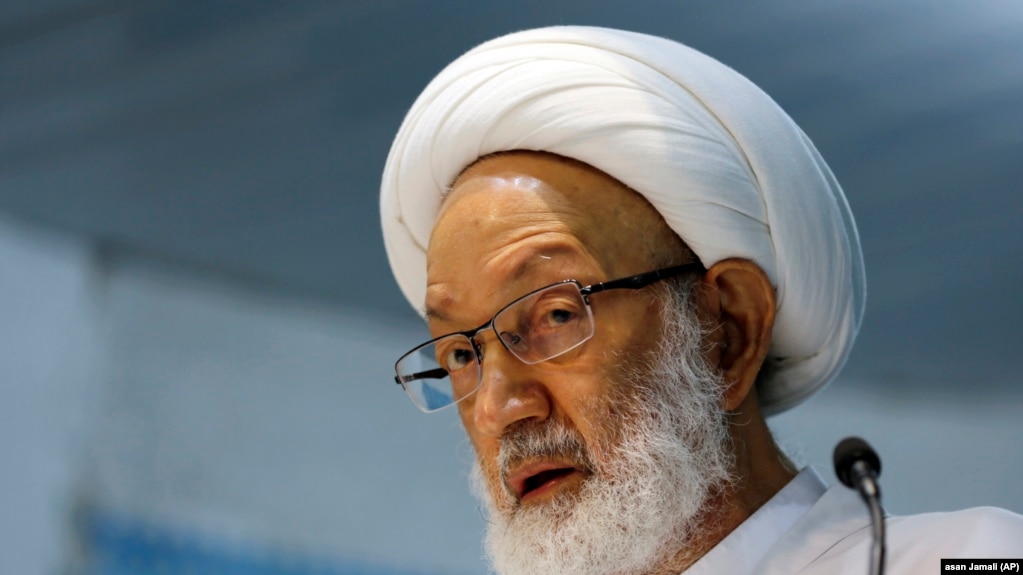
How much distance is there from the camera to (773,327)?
182cm

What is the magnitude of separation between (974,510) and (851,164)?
6.55 ft

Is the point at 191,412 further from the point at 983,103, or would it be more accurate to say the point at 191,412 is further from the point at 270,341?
the point at 983,103

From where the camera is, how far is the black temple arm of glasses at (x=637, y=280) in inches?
64.8

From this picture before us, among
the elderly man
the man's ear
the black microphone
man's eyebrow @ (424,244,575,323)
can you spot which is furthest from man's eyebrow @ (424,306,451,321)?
the black microphone

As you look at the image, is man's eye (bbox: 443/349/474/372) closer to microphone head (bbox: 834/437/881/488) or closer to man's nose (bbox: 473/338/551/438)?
man's nose (bbox: 473/338/551/438)

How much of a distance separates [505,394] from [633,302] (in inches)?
9.6

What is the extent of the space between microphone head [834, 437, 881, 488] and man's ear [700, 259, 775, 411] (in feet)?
1.99

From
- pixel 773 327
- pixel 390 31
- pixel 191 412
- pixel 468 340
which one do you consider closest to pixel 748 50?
pixel 390 31

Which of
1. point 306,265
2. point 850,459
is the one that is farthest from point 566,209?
point 306,265

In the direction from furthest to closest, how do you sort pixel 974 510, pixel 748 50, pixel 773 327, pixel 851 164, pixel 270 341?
1. pixel 270 341
2. pixel 851 164
3. pixel 748 50
4. pixel 773 327
5. pixel 974 510

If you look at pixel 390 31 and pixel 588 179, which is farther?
pixel 390 31

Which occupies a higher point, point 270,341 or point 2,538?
point 270,341

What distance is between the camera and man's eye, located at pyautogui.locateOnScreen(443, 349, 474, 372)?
A: 1776 millimetres

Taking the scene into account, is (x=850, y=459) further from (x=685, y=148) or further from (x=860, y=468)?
(x=685, y=148)
